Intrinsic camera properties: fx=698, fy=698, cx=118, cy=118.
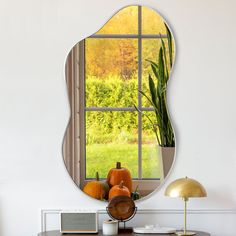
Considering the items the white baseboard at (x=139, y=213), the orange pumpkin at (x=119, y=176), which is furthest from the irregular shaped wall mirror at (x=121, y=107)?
the white baseboard at (x=139, y=213)

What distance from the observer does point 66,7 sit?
370 centimetres

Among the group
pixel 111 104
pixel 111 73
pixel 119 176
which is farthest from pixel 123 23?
pixel 119 176

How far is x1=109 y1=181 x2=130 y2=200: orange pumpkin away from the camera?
368 cm

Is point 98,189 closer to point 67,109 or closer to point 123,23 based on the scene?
point 67,109

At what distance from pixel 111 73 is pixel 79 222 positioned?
0.80 meters

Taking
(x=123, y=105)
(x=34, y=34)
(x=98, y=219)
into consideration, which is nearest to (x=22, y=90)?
(x=34, y=34)

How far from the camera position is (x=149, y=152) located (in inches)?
146

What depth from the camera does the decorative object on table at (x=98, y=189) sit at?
370cm

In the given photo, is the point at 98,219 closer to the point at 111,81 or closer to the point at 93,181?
the point at 93,181

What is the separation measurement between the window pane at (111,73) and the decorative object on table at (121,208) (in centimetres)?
51

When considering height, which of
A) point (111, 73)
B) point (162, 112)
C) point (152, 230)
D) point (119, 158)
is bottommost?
point (152, 230)

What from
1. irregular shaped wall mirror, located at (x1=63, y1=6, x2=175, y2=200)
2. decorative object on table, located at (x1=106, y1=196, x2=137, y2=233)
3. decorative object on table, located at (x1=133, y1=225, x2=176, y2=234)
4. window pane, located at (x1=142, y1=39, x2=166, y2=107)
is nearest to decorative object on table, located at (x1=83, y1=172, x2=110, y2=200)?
irregular shaped wall mirror, located at (x1=63, y1=6, x2=175, y2=200)

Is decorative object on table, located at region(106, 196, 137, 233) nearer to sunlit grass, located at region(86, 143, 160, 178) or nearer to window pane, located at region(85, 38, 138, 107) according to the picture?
sunlit grass, located at region(86, 143, 160, 178)

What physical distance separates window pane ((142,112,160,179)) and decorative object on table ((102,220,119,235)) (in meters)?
0.33
